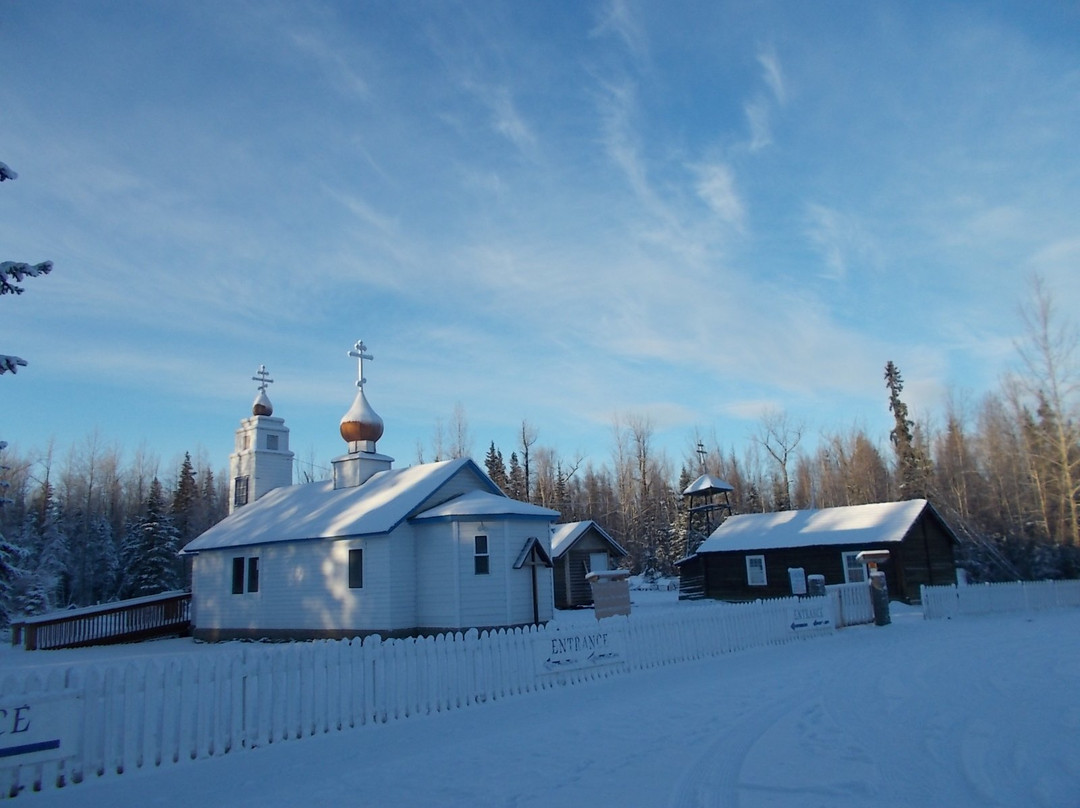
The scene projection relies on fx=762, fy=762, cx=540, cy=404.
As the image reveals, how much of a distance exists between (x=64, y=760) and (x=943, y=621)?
876 inches

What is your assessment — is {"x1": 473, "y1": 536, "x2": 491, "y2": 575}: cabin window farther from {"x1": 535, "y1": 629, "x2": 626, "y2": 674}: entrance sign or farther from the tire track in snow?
the tire track in snow

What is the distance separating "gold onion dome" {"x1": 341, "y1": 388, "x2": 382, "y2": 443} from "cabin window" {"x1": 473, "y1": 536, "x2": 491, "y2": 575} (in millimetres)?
7917

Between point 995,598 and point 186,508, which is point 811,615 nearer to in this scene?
point 995,598

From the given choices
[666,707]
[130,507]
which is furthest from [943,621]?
[130,507]

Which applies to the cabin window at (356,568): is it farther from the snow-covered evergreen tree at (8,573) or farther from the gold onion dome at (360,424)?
the snow-covered evergreen tree at (8,573)

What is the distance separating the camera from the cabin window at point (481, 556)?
22234 millimetres

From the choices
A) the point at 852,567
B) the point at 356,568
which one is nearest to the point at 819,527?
the point at 852,567

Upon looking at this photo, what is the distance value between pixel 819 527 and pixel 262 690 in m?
27.7

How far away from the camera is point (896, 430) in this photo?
58688 mm

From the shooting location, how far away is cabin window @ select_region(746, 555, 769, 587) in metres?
33.3

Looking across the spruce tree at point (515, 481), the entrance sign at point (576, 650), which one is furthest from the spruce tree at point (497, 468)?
the entrance sign at point (576, 650)

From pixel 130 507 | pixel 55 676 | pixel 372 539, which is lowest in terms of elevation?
pixel 55 676

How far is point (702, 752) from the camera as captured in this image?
7844 mm

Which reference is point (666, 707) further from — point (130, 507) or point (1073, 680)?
point (130, 507)
